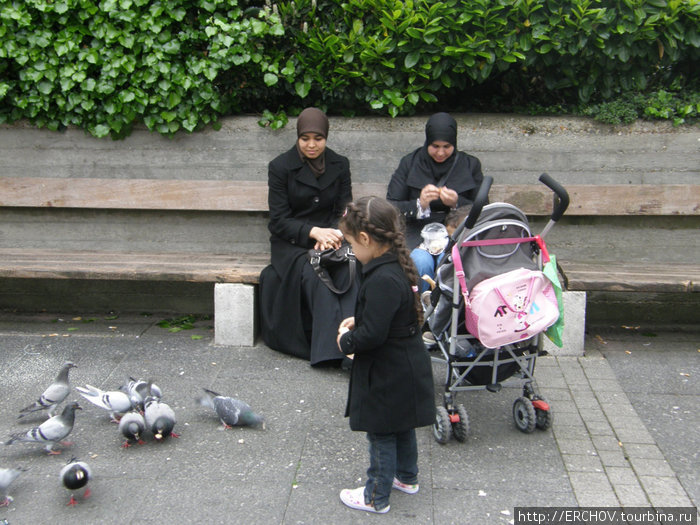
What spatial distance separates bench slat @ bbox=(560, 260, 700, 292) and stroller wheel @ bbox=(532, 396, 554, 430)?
1186 mm

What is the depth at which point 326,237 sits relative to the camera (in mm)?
4855

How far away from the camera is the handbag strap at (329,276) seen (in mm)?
4770

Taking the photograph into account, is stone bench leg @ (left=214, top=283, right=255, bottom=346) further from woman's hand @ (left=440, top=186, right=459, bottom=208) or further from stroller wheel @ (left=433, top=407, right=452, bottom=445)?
stroller wheel @ (left=433, top=407, right=452, bottom=445)

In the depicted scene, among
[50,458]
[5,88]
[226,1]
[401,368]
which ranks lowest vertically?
[50,458]

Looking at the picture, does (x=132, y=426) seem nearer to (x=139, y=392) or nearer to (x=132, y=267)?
(x=139, y=392)

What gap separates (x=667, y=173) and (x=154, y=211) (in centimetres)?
409

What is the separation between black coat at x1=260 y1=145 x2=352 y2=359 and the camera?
4949 mm

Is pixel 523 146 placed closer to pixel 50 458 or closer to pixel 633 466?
pixel 633 466

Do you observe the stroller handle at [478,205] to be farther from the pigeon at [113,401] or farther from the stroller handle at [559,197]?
the pigeon at [113,401]

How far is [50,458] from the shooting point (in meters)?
3.68

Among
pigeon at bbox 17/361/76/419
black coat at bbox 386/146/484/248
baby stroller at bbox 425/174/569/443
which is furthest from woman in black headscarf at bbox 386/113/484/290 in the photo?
pigeon at bbox 17/361/76/419

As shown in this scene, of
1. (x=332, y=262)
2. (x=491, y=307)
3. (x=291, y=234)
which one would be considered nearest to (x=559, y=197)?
(x=491, y=307)

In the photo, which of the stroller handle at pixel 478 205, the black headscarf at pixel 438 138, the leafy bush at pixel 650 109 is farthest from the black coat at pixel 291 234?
the leafy bush at pixel 650 109

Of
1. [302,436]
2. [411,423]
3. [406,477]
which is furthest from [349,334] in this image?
[302,436]
